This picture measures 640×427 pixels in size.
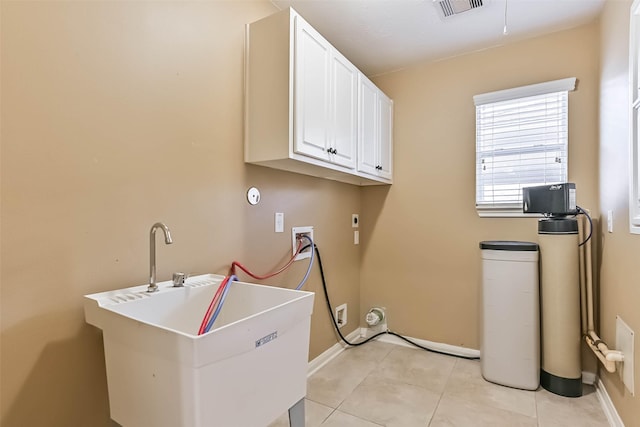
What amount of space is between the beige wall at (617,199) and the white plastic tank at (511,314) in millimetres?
367

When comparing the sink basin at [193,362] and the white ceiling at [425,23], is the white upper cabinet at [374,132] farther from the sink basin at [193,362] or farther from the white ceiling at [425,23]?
the sink basin at [193,362]

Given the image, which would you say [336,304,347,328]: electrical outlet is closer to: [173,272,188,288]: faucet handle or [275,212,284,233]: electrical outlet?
[275,212,284,233]: electrical outlet

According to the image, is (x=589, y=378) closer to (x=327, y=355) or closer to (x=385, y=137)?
(x=327, y=355)

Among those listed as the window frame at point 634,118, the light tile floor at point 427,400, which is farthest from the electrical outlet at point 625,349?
the window frame at point 634,118

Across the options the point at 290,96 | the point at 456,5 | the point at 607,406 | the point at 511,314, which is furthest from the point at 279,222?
the point at 607,406

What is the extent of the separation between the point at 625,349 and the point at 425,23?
7.34ft

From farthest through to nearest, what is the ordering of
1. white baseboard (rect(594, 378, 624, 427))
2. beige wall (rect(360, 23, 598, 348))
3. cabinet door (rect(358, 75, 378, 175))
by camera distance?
cabinet door (rect(358, 75, 378, 175)), beige wall (rect(360, 23, 598, 348)), white baseboard (rect(594, 378, 624, 427))

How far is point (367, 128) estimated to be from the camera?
8.34ft

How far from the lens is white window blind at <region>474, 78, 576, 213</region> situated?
7.64 ft

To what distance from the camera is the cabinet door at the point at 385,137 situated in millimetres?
2761

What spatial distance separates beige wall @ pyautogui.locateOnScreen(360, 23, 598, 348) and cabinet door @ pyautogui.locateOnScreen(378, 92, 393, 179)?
81 mm

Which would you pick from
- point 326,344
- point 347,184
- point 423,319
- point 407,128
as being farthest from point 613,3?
point 326,344

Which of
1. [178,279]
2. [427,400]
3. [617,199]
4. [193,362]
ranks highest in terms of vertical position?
[617,199]

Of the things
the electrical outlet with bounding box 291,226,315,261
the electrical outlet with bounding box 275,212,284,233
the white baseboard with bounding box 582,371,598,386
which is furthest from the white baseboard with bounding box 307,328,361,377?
the white baseboard with bounding box 582,371,598,386
